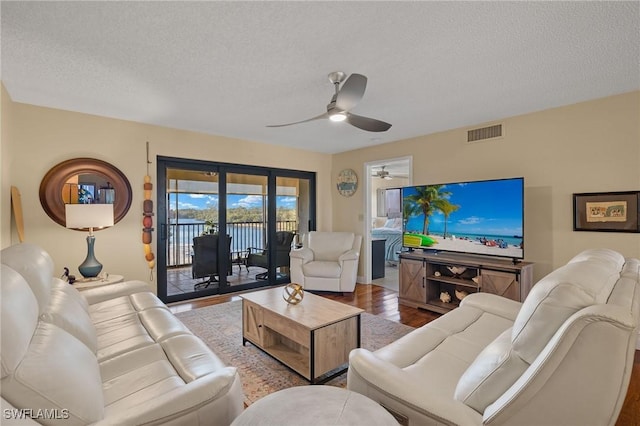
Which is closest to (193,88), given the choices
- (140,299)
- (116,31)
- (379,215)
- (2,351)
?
(116,31)

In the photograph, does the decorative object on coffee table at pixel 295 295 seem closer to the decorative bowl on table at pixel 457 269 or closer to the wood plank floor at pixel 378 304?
the wood plank floor at pixel 378 304

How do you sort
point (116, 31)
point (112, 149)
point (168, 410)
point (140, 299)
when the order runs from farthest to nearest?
point (112, 149) < point (140, 299) < point (116, 31) < point (168, 410)

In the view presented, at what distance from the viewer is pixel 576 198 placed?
3119 millimetres

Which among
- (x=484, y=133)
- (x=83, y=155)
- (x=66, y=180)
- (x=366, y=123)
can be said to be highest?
(x=484, y=133)

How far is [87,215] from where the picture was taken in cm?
300

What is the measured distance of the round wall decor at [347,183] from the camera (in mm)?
5508

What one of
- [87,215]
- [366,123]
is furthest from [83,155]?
[366,123]

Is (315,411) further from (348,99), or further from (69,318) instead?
(348,99)

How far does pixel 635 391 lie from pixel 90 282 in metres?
4.76

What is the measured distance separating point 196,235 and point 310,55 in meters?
3.29

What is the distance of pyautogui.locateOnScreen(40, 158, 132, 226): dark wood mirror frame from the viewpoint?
10.7 feet

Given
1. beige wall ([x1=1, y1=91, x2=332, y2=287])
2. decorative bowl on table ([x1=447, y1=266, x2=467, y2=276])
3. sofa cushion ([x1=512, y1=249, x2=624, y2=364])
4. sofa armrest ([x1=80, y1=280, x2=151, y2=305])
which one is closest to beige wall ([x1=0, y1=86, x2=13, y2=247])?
beige wall ([x1=1, y1=91, x2=332, y2=287])

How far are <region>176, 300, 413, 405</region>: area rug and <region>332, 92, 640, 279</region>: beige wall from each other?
1.96 meters

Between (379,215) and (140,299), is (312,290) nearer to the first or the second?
(140,299)
